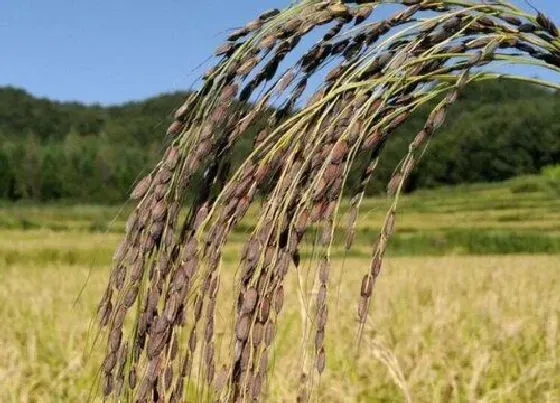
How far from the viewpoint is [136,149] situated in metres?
40.7

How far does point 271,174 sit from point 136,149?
39.8 m

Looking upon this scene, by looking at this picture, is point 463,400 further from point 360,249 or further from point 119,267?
point 360,249

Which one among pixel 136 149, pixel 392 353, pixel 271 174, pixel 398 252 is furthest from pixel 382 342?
pixel 136 149

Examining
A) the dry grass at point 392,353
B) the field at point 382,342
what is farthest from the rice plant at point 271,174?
the dry grass at point 392,353

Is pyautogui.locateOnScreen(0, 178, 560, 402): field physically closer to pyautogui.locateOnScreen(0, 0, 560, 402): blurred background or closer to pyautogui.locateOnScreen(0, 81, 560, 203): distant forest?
pyautogui.locateOnScreen(0, 0, 560, 402): blurred background

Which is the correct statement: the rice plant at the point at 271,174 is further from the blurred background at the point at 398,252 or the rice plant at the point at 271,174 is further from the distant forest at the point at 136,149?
the distant forest at the point at 136,149

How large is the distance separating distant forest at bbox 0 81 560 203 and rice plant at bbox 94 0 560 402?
3044cm

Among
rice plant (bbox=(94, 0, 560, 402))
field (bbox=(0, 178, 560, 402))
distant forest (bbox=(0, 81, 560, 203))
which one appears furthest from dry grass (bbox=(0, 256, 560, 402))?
distant forest (bbox=(0, 81, 560, 203))

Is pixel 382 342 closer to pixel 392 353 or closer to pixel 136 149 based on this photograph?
pixel 392 353

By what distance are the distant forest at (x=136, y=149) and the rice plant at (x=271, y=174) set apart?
3044 cm

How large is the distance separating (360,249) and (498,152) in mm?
19544

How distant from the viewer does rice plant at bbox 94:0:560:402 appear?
51.6 inches

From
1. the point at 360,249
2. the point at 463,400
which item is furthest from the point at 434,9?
the point at 360,249

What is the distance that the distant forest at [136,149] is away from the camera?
120 ft
